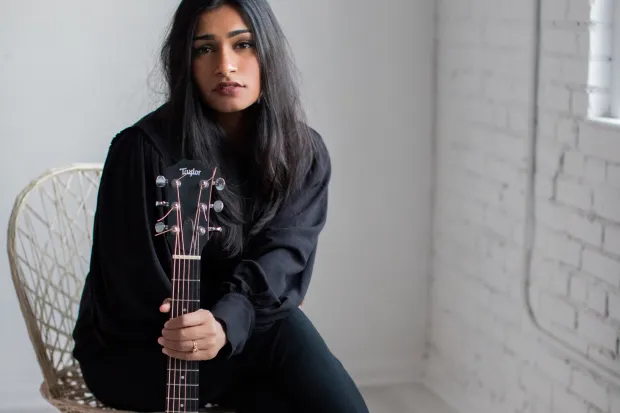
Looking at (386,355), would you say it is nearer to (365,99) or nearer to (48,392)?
(365,99)

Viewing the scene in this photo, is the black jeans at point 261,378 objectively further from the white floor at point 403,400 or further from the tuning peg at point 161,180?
the white floor at point 403,400

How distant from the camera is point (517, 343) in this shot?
2.24 metres

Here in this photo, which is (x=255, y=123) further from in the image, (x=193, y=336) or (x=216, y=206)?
(x=193, y=336)

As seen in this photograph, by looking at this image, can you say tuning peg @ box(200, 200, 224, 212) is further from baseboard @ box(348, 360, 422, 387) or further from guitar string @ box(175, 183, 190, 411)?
baseboard @ box(348, 360, 422, 387)

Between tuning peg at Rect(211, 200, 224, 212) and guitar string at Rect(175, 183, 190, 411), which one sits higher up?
tuning peg at Rect(211, 200, 224, 212)

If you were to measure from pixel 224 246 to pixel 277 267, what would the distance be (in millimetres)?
101

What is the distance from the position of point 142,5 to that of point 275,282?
1043 mm

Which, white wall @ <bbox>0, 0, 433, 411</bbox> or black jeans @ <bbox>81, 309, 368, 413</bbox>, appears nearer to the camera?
black jeans @ <bbox>81, 309, 368, 413</bbox>

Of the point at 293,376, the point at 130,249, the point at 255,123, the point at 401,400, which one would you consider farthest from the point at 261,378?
the point at 401,400

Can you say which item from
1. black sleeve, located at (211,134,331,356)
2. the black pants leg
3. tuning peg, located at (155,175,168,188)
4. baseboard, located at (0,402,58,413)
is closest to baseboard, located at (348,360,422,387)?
baseboard, located at (0,402,58,413)

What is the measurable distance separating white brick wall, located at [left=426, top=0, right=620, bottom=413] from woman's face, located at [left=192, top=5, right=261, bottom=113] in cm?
68

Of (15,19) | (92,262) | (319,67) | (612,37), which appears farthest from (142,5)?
(612,37)

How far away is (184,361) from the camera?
1.55m

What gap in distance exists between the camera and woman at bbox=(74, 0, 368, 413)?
1607 mm
